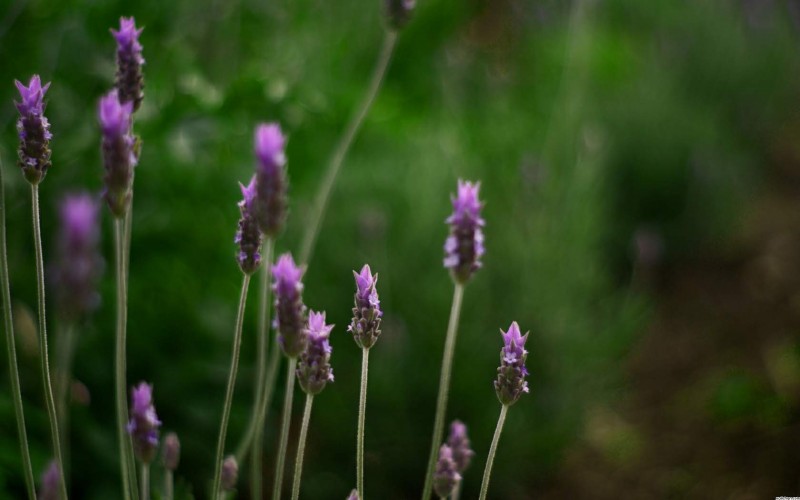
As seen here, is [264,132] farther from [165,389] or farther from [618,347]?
[618,347]

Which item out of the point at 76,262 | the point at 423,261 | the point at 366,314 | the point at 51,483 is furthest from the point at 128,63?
the point at 423,261

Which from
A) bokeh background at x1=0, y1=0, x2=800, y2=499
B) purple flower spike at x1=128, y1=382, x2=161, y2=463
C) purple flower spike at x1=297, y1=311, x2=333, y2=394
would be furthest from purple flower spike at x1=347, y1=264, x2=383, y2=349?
bokeh background at x1=0, y1=0, x2=800, y2=499

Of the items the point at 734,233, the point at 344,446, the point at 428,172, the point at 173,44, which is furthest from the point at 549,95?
the point at 344,446

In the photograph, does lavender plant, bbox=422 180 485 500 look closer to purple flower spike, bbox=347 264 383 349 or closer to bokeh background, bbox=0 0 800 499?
purple flower spike, bbox=347 264 383 349

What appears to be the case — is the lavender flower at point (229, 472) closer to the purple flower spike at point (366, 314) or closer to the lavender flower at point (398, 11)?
the purple flower spike at point (366, 314)

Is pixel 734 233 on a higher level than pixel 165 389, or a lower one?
higher

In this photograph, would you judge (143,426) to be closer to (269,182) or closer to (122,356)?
(122,356)

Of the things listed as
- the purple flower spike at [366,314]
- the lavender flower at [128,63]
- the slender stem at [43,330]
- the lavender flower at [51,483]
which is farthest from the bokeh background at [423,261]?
the purple flower spike at [366,314]
